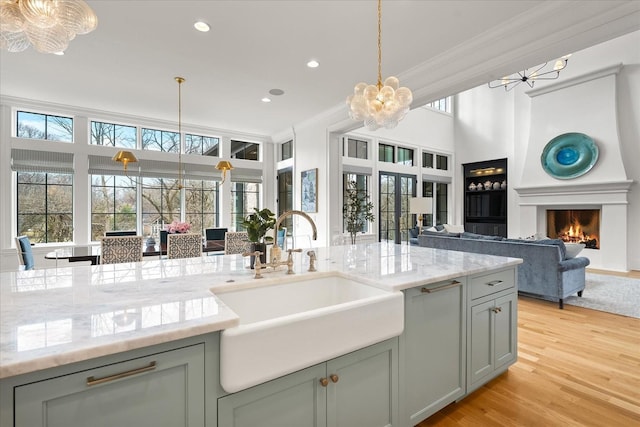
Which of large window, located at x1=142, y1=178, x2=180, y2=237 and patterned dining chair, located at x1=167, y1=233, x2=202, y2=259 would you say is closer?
patterned dining chair, located at x1=167, y1=233, x2=202, y2=259

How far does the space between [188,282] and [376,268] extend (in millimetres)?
1053

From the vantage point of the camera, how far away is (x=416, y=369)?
5.24 ft

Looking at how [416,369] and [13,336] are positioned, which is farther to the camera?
[416,369]

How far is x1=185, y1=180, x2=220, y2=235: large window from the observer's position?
6.35 m

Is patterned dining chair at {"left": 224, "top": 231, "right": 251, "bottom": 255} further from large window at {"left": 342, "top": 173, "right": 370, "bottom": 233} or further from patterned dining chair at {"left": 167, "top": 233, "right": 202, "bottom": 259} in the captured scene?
large window at {"left": 342, "top": 173, "right": 370, "bottom": 233}

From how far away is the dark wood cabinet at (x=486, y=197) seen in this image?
8102 mm

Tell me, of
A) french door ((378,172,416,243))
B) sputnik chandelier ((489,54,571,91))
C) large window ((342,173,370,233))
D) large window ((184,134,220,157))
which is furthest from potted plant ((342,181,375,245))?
sputnik chandelier ((489,54,571,91))

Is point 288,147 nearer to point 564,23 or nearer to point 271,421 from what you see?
point 564,23

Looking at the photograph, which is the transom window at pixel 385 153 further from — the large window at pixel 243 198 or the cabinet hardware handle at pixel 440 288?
the cabinet hardware handle at pixel 440 288

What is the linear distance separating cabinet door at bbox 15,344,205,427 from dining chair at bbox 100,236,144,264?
9.69ft

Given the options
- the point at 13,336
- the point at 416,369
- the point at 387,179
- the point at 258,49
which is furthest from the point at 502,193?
the point at 13,336

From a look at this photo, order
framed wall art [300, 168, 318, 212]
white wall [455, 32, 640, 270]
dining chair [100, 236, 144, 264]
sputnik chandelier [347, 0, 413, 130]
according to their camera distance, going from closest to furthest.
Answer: sputnik chandelier [347, 0, 413, 130]
dining chair [100, 236, 144, 264]
framed wall art [300, 168, 318, 212]
white wall [455, 32, 640, 270]

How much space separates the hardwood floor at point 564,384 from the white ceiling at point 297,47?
2.65 m

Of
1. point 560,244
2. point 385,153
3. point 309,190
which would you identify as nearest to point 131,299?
point 560,244
